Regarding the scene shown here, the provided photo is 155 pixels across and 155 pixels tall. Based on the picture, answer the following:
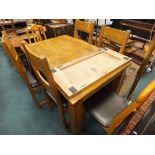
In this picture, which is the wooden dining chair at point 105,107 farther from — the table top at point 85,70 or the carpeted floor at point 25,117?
the carpeted floor at point 25,117

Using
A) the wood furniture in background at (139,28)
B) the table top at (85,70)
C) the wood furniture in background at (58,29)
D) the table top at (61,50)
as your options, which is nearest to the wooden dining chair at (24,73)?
the table top at (61,50)

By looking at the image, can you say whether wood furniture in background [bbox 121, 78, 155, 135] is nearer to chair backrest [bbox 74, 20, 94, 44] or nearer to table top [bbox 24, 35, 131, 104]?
table top [bbox 24, 35, 131, 104]

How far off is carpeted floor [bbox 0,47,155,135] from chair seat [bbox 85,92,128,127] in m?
0.51

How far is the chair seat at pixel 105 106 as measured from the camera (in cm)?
97

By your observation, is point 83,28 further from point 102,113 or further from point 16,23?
point 16,23

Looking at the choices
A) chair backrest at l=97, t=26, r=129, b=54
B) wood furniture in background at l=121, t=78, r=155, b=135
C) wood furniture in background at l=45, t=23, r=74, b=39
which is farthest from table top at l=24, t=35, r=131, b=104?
wood furniture in background at l=45, t=23, r=74, b=39

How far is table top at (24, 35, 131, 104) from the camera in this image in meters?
0.84

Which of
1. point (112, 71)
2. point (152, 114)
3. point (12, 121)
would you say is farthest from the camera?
point (12, 121)

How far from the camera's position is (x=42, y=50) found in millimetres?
1396

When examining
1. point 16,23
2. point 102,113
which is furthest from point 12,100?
point 16,23

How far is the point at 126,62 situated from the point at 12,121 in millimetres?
1579

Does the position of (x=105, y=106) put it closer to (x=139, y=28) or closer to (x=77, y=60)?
(x=77, y=60)
